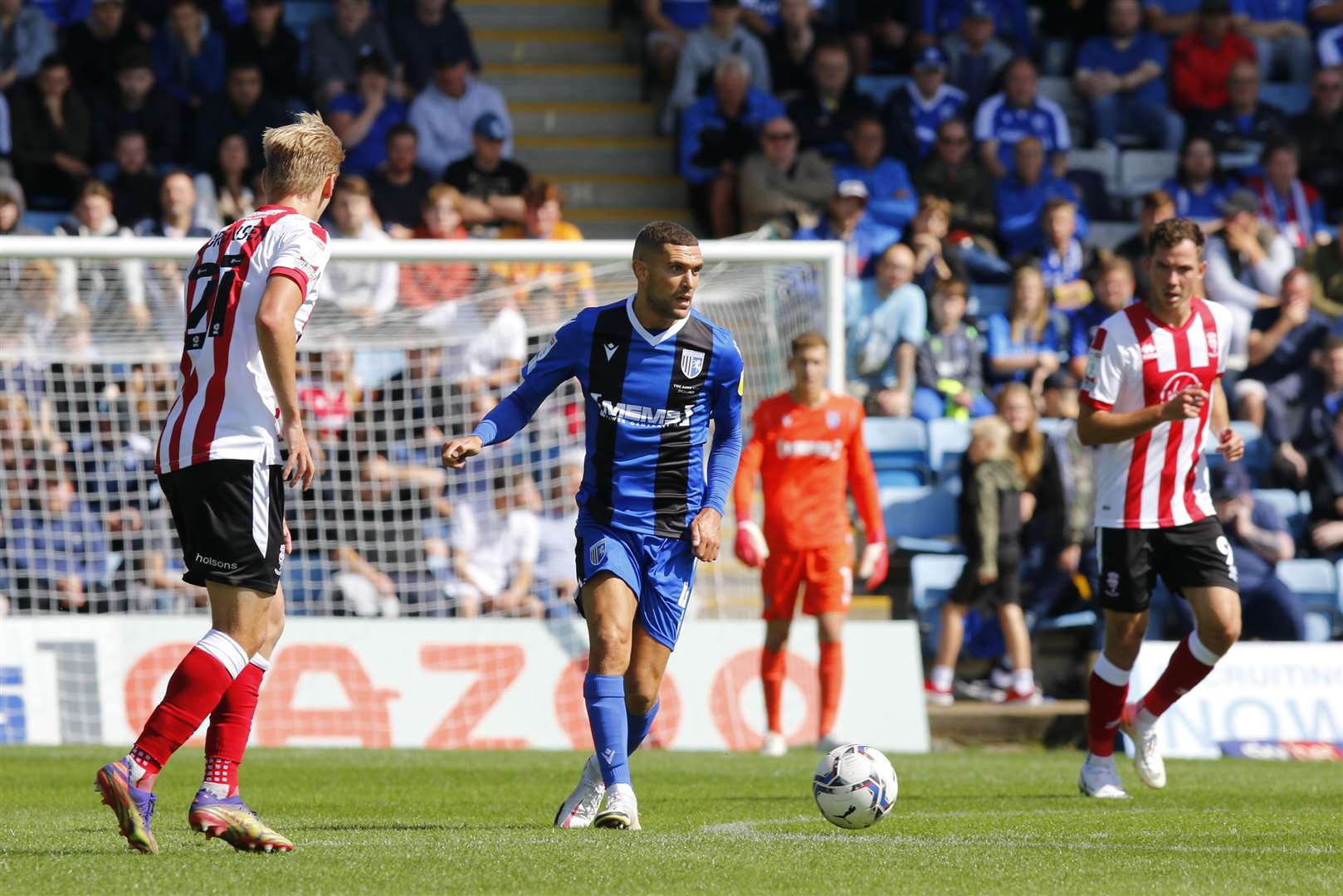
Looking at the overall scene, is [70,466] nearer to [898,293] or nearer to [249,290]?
[898,293]

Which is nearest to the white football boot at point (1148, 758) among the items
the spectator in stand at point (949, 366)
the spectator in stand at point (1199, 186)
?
the spectator in stand at point (949, 366)

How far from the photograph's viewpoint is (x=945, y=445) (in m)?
14.0

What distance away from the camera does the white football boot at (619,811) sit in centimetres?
621

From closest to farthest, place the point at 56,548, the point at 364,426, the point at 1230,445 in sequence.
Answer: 1. the point at 1230,445
2. the point at 56,548
3. the point at 364,426

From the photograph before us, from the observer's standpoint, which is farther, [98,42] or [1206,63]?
[1206,63]

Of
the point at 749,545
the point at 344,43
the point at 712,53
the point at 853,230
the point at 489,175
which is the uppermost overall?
the point at 344,43

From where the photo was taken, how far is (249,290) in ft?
18.5

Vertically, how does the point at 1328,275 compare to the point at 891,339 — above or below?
above

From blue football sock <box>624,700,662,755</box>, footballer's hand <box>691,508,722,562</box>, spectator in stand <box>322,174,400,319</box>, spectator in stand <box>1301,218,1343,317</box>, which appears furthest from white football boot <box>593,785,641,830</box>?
spectator in stand <box>1301,218,1343,317</box>

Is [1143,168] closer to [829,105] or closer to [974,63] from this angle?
[974,63]

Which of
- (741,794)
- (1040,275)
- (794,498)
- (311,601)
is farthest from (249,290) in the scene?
(1040,275)

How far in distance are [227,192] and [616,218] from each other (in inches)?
153

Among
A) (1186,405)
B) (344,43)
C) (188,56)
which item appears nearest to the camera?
(1186,405)

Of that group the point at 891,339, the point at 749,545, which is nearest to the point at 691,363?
the point at 749,545
